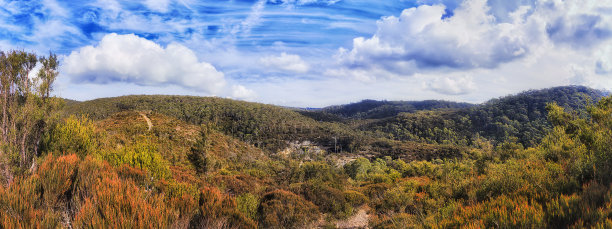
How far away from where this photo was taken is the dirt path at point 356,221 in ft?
40.4

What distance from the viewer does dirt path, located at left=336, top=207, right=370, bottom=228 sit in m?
12.3

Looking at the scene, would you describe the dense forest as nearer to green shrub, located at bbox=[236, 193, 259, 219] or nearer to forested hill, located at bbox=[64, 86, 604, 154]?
green shrub, located at bbox=[236, 193, 259, 219]

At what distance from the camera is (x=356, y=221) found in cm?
1305

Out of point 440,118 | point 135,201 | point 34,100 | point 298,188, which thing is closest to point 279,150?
point 298,188

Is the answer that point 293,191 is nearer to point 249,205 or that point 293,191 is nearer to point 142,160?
point 249,205

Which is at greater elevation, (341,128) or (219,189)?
(219,189)

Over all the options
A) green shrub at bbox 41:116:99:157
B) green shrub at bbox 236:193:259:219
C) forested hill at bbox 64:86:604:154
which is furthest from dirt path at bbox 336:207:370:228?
forested hill at bbox 64:86:604:154

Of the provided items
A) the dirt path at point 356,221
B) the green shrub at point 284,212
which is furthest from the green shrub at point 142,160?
the dirt path at point 356,221

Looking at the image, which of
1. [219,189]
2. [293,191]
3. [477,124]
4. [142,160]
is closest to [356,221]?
[293,191]

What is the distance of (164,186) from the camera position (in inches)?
273

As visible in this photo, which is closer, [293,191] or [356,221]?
[356,221]

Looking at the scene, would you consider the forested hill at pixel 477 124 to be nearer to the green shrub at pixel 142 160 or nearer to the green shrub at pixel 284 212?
the green shrub at pixel 284 212

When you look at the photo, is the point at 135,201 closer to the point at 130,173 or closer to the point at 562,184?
the point at 130,173

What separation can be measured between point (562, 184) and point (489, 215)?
355cm
